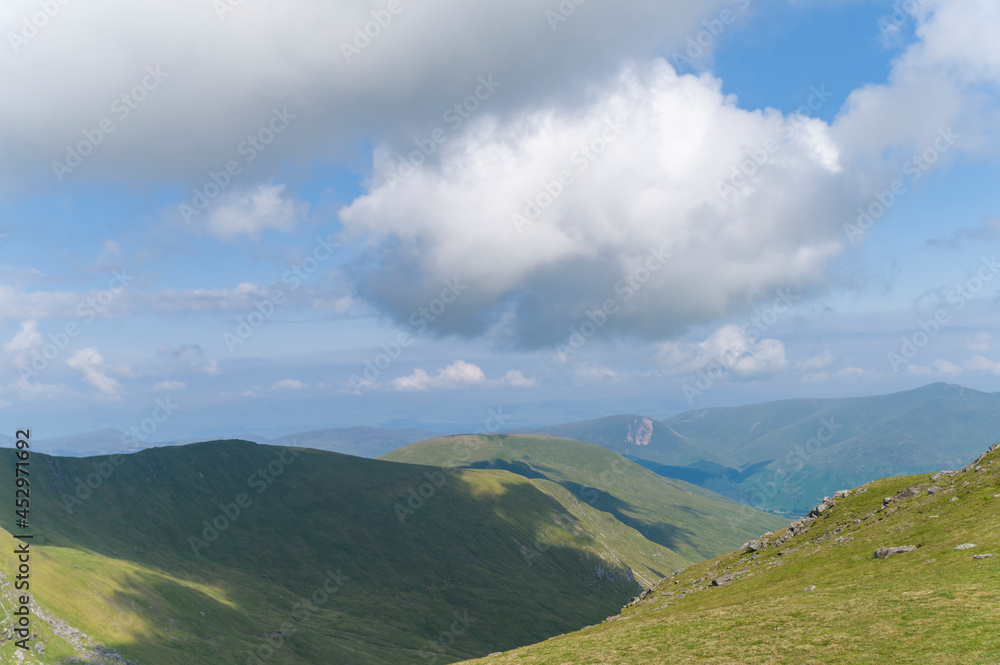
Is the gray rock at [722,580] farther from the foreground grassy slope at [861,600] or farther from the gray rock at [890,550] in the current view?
the gray rock at [890,550]

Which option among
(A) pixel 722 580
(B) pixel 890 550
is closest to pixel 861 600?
(B) pixel 890 550

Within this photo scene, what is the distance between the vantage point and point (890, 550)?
60.2 metres

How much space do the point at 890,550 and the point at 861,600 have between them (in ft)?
61.0

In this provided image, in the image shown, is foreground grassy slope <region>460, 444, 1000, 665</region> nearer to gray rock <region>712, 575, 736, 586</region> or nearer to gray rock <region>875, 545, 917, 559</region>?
gray rock <region>712, 575, 736, 586</region>

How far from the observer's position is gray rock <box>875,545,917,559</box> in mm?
58641

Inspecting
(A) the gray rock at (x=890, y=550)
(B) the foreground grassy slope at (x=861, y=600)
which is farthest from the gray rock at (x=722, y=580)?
(A) the gray rock at (x=890, y=550)

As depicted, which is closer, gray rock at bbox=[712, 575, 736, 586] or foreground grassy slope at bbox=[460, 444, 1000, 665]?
foreground grassy slope at bbox=[460, 444, 1000, 665]

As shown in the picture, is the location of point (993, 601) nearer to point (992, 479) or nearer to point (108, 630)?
point (992, 479)

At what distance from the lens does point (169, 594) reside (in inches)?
7840

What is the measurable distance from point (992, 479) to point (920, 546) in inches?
870

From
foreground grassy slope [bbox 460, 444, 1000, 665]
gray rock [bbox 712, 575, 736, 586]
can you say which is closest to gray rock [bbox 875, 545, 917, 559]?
foreground grassy slope [bbox 460, 444, 1000, 665]

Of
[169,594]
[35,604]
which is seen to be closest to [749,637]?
[35,604]

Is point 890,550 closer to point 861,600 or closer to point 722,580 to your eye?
point 861,600

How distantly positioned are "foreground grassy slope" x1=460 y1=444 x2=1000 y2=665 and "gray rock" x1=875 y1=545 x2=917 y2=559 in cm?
79
